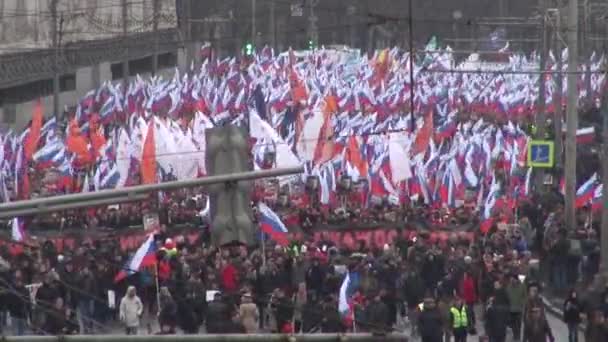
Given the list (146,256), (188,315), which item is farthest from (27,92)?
(188,315)

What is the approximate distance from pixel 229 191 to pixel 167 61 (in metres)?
88.4

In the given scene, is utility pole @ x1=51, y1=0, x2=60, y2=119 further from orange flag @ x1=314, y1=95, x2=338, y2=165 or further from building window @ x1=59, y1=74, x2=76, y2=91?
orange flag @ x1=314, y1=95, x2=338, y2=165

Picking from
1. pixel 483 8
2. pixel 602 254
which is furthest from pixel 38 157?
pixel 483 8

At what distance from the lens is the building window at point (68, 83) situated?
Answer: 268 ft

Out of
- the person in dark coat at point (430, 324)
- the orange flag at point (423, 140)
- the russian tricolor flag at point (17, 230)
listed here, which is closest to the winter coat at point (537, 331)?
the person in dark coat at point (430, 324)

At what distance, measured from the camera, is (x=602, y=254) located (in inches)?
1188

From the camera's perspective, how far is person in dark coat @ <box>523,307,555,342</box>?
24266 mm

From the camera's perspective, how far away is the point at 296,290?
2805 centimetres

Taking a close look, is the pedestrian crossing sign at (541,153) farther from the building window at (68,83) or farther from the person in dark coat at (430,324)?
the building window at (68,83)

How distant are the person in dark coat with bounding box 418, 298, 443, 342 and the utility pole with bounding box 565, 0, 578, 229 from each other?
33.8ft

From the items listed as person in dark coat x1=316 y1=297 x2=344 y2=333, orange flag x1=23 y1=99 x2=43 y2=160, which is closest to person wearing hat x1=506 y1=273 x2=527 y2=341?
person in dark coat x1=316 y1=297 x2=344 y2=333

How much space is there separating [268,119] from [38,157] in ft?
44.3

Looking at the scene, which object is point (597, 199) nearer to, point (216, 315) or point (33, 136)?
point (33, 136)

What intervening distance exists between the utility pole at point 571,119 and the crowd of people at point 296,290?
369 centimetres
